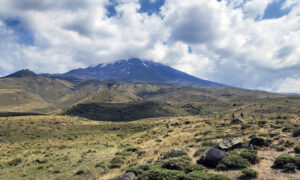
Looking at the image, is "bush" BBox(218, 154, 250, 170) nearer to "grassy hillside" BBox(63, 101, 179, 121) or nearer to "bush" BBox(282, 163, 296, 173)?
"bush" BBox(282, 163, 296, 173)

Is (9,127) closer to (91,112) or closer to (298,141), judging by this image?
(298,141)

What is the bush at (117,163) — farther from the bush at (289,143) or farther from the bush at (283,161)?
the bush at (289,143)

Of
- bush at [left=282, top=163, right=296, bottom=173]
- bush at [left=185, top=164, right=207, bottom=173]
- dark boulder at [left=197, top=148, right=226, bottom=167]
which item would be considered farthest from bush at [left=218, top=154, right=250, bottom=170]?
bush at [left=282, top=163, right=296, bottom=173]

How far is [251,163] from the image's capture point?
1571 centimetres

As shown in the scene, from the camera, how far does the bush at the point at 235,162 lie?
1494 centimetres

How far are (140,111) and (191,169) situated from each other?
17122cm

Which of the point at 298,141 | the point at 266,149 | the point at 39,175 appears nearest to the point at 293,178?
the point at 266,149

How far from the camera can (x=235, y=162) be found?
15148 mm

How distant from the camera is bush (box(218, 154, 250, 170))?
14.9m

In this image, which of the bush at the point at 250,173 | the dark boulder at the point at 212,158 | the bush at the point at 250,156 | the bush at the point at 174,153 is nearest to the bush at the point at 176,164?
the dark boulder at the point at 212,158

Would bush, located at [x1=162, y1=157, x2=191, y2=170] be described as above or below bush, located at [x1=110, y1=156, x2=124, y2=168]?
above

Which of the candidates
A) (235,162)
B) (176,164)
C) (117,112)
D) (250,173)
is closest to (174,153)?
(176,164)

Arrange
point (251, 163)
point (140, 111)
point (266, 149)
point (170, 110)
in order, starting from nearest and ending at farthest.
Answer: point (251, 163) < point (266, 149) < point (140, 111) < point (170, 110)

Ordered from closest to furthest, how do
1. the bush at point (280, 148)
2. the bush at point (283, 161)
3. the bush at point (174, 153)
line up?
the bush at point (283, 161)
the bush at point (280, 148)
the bush at point (174, 153)
